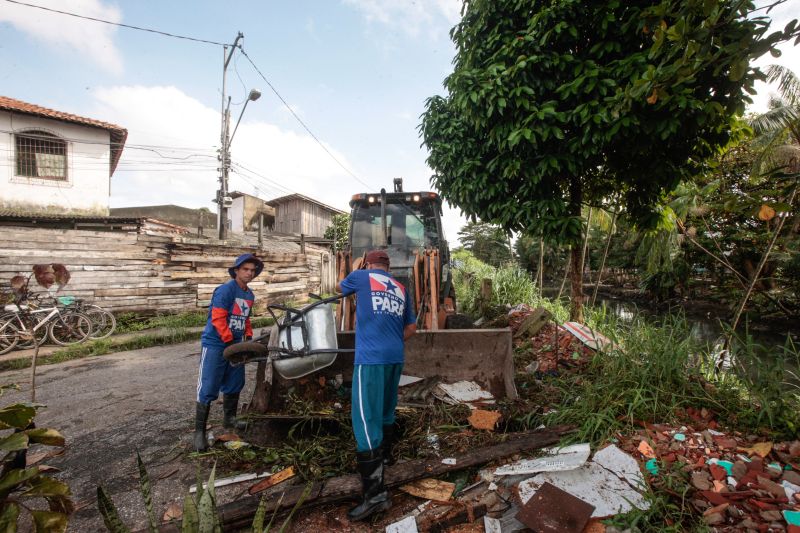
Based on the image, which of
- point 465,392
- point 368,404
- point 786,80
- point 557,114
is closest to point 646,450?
point 465,392

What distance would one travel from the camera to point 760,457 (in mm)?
2637

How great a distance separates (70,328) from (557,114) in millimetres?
9721

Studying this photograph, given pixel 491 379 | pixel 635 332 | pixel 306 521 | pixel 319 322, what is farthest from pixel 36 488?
pixel 635 332

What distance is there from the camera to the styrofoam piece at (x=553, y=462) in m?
2.72

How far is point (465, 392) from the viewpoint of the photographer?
12.6 feet

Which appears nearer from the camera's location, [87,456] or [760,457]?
[760,457]

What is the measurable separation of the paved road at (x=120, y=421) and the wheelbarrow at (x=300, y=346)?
104 centimetres

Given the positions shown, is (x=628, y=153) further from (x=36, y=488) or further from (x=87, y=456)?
(x=87, y=456)

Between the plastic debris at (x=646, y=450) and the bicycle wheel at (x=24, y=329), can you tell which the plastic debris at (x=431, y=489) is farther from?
the bicycle wheel at (x=24, y=329)

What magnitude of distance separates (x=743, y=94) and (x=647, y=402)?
353cm

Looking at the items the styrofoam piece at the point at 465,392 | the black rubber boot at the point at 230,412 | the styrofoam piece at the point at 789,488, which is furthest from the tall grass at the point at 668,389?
the black rubber boot at the point at 230,412

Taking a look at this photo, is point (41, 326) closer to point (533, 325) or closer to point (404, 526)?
point (404, 526)

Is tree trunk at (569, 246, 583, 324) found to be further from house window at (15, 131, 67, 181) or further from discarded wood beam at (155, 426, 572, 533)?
house window at (15, 131, 67, 181)

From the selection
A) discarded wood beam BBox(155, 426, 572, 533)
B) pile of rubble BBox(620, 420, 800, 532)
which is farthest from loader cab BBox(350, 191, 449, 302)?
pile of rubble BBox(620, 420, 800, 532)
